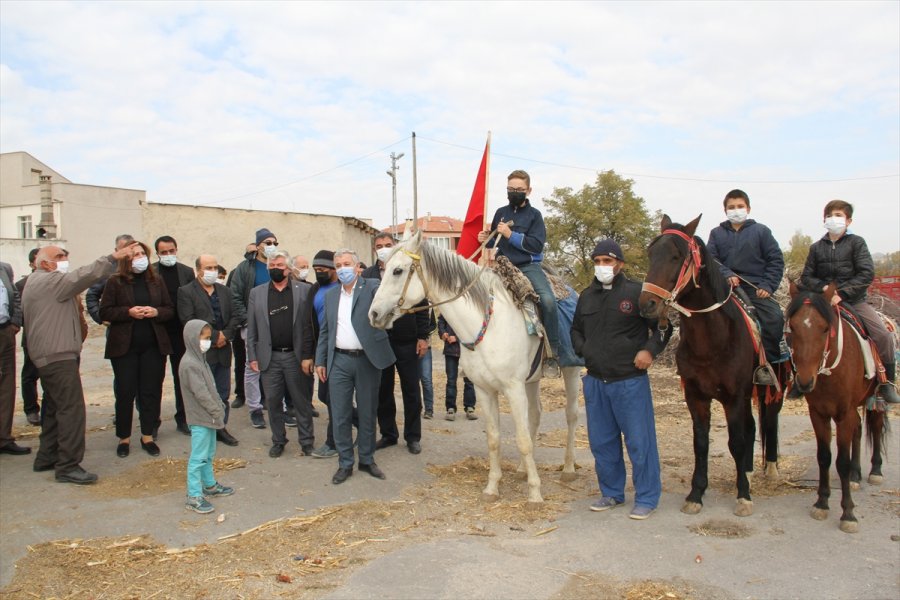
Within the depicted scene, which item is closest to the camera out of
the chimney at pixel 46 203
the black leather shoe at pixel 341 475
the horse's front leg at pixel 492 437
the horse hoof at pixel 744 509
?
the horse hoof at pixel 744 509

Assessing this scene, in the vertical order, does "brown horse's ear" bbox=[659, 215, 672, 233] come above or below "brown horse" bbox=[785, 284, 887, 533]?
above

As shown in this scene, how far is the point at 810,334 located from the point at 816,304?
29 centimetres

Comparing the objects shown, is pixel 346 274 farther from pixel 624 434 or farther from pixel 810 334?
pixel 810 334

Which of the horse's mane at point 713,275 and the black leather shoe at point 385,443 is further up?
the horse's mane at point 713,275

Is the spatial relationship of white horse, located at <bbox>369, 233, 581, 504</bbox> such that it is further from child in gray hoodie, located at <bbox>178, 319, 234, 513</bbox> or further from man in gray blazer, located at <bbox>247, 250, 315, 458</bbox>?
man in gray blazer, located at <bbox>247, 250, 315, 458</bbox>

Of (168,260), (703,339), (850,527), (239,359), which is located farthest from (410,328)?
(850,527)

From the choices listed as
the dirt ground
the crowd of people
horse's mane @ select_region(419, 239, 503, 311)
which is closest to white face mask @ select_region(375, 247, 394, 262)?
the crowd of people

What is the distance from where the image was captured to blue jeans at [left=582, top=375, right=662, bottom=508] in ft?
17.3

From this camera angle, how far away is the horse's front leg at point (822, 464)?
5312 mm

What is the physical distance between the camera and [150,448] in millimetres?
6906

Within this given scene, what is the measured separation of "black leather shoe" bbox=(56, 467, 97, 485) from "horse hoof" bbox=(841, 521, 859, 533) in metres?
6.73

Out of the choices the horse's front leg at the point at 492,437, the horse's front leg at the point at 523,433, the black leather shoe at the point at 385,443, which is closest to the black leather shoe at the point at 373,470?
the black leather shoe at the point at 385,443

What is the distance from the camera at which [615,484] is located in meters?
5.55

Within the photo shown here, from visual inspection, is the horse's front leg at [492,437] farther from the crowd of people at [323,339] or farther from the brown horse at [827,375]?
the brown horse at [827,375]
